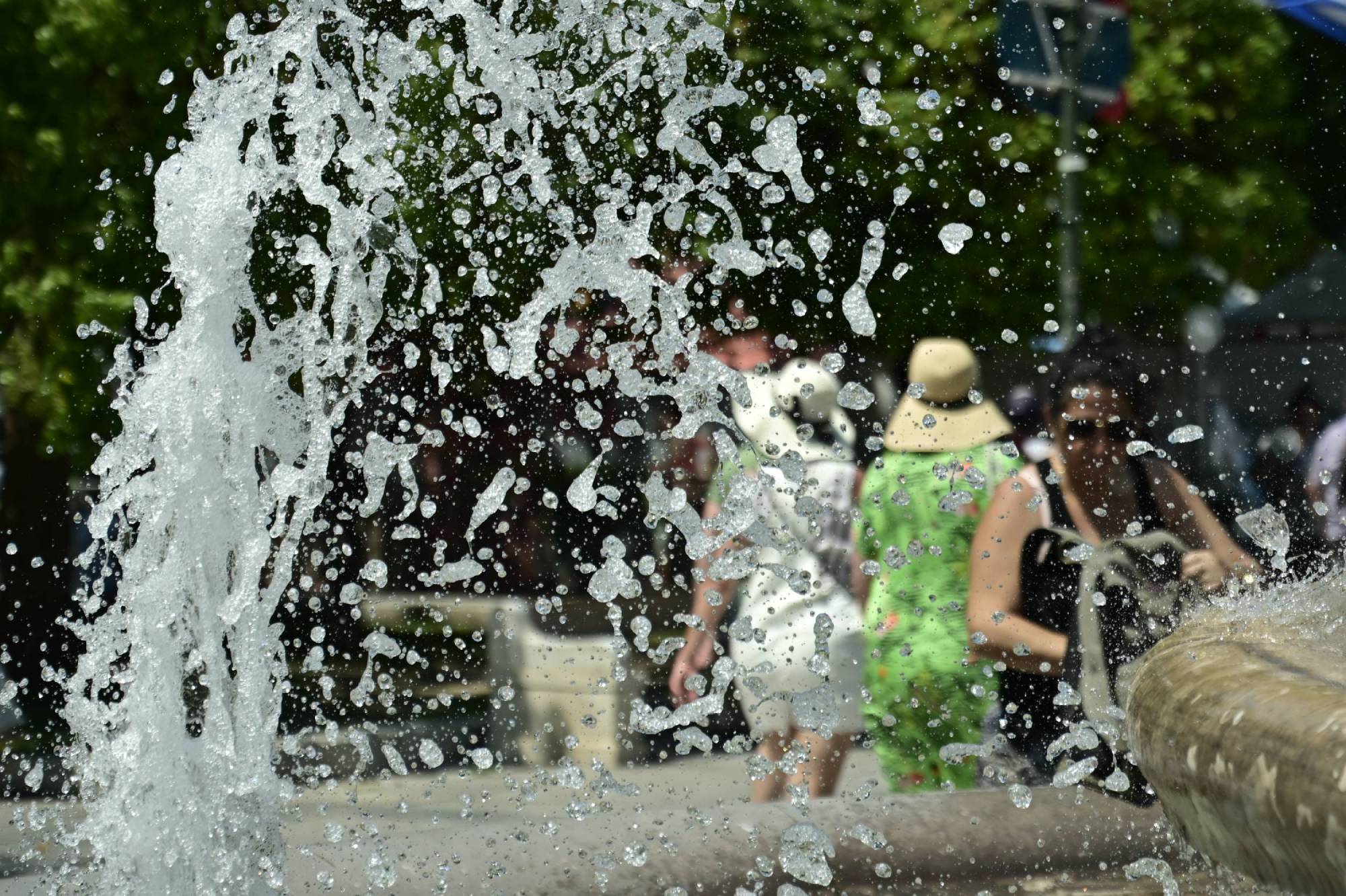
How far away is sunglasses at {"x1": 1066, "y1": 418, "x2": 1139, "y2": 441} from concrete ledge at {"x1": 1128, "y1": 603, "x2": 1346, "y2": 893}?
2143 millimetres

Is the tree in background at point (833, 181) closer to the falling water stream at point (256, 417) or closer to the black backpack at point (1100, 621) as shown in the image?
the falling water stream at point (256, 417)

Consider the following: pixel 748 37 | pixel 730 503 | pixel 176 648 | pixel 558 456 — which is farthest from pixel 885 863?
pixel 748 37

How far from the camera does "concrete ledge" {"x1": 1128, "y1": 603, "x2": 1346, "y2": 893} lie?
5.00 ft

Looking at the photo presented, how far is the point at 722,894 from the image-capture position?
307 centimetres

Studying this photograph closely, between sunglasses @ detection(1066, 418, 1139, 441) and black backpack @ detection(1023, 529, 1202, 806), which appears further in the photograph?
sunglasses @ detection(1066, 418, 1139, 441)

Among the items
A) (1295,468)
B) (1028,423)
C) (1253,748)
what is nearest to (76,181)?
(1028,423)

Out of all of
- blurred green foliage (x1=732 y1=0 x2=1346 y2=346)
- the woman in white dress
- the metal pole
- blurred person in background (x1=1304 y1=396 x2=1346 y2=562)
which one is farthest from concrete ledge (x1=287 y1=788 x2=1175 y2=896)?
the metal pole

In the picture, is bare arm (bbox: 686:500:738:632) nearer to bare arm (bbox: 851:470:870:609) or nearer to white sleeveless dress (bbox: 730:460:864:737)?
white sleeveless dress (bbox: 730:460:864:737)

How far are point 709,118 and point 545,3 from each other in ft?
8.15

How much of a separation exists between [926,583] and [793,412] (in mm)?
705

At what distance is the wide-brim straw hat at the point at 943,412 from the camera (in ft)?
12.7

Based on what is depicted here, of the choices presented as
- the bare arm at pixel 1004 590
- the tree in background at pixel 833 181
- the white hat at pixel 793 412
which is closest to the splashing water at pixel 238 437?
the white hat at pixel 793 412

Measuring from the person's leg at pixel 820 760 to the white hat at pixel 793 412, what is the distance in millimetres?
696

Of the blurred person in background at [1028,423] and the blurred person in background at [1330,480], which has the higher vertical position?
the blurred person in background at [1028,423]
